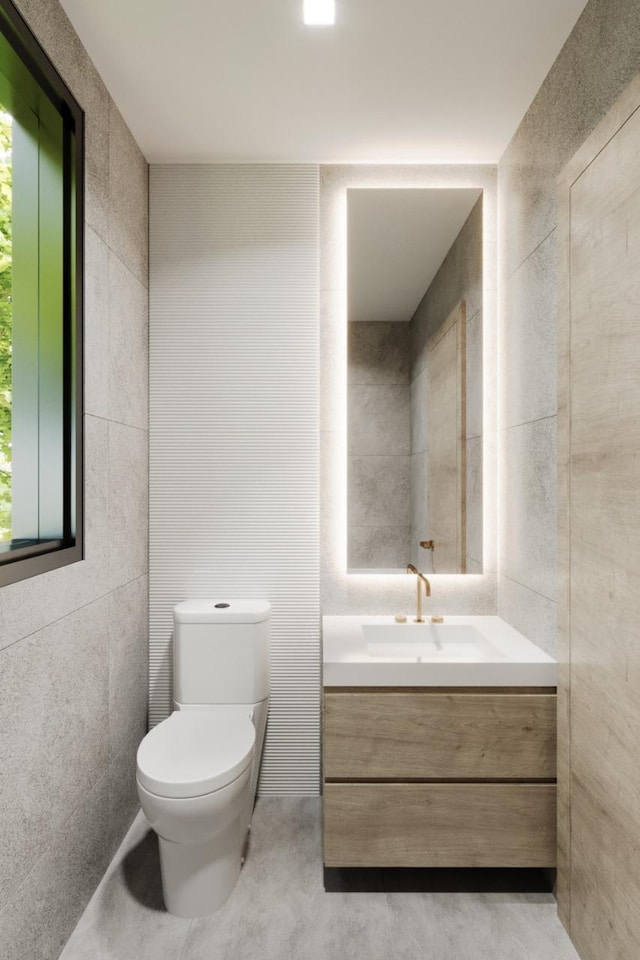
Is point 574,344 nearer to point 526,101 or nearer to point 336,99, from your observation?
point 526,101

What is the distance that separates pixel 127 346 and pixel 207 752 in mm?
1411

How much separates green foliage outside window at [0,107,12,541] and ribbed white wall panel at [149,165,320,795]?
33.9 inches

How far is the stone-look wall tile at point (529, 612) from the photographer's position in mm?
1803

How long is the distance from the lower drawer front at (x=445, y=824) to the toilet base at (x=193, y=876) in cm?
34

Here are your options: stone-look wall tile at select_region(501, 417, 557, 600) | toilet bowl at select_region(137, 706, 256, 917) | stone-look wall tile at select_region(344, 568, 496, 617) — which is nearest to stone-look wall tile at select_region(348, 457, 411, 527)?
stone-look wall tile at select_region(344, 568, 496, 617)

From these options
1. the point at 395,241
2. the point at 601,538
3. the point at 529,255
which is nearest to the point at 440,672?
the point at 601,538

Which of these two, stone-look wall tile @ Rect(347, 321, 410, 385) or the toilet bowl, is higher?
stone-look wall tile @ Rect(347, 321, 410, 385)

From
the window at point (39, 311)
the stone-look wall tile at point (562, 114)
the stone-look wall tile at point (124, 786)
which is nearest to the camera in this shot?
the stone-look wall tile at point (562, 114)

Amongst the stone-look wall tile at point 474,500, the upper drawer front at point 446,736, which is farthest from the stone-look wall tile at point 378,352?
the upper drawer front at point 446,736

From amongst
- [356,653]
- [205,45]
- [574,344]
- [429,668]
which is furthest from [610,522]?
[205,45]

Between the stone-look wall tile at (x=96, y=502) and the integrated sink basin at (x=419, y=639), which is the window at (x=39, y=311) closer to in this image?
the stone-look wall tile at (x=96, y=502)

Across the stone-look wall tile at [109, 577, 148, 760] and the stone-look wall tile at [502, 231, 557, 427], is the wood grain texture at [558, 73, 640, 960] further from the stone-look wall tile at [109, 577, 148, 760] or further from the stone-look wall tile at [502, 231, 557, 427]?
the stone-look wall tile at [109, 577, 148, 760]

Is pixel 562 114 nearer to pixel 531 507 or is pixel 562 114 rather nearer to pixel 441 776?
pixel 531 507

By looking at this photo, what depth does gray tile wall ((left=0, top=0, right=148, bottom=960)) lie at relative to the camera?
1367 millimetres
